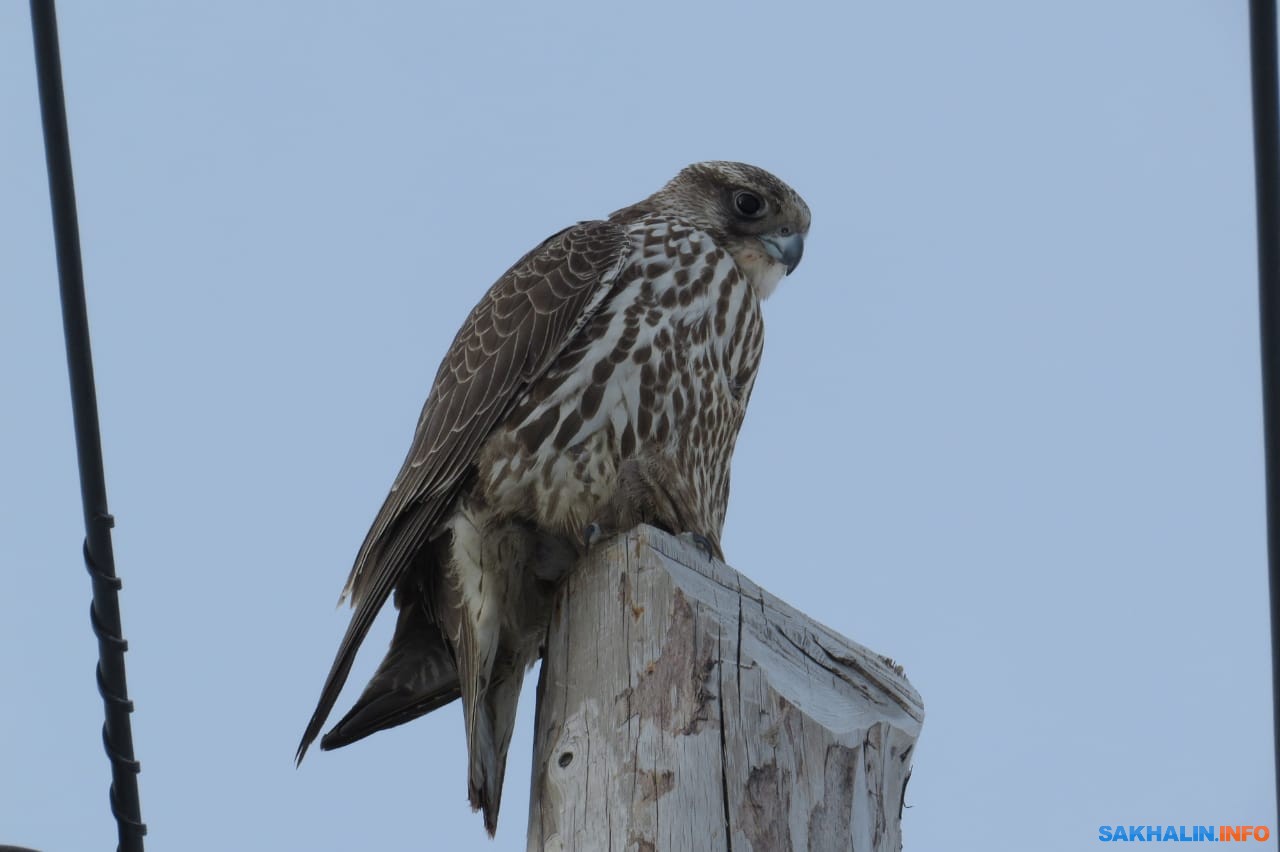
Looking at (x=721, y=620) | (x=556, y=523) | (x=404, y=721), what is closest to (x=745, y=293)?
(x=556, y=523)

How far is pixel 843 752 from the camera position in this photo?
283cm

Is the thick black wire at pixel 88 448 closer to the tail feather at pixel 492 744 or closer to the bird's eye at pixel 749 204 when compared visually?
the tail feather at pixel 492 744

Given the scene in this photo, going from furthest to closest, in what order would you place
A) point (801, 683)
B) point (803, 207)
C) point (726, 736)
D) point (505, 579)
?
point (803, 207) → point (505, 579) → point (801, 683) → point (726, 736)

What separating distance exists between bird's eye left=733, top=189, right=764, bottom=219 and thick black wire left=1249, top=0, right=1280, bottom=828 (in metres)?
2.97

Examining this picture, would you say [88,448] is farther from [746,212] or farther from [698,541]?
[746,212]

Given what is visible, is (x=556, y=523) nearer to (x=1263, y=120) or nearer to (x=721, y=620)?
(x=721, y=620)

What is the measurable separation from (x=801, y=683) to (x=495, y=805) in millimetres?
1044

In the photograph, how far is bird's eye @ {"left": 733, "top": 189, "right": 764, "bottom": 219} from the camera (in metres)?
5.21

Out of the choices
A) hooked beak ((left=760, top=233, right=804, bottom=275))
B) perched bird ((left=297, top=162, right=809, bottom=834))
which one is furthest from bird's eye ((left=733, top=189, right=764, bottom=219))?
perched bird ((left=297, top=162, right=809, bottom=834))

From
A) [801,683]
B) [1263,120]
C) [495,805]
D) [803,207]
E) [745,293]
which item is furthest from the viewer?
[803,207]

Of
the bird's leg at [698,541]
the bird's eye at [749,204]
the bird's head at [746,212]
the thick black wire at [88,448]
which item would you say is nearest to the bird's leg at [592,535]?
the bird's leg at [698,541]

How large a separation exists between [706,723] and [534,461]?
4.67ft

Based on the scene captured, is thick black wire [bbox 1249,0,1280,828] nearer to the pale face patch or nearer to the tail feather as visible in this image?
the tail feather

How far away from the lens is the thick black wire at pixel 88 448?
103 inches
